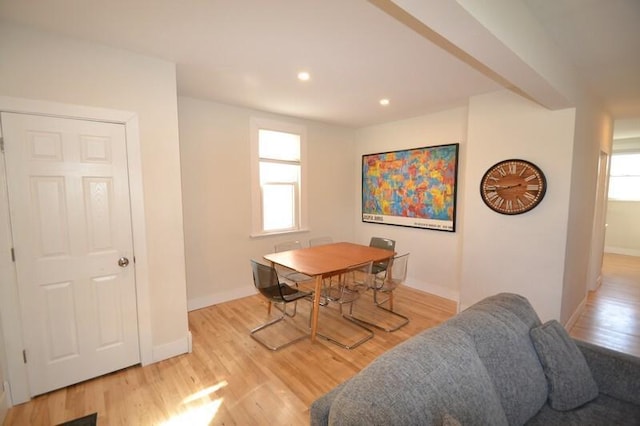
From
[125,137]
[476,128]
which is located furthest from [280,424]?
[476,128]

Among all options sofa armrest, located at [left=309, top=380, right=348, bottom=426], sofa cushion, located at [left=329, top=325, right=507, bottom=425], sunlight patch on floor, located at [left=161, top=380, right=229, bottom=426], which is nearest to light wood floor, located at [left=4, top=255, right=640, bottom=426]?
sunlight patch on floor, located at [left=161, top=380, right=229, bottom=426]

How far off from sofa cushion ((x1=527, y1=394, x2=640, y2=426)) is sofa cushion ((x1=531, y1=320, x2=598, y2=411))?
0.03m

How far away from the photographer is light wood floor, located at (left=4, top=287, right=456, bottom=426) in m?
1.94

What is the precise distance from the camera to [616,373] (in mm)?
1545

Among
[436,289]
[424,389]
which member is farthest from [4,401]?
[436,289]

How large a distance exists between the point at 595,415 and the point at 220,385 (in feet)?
7.61

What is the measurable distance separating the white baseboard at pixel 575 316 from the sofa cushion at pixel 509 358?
84.1 inches

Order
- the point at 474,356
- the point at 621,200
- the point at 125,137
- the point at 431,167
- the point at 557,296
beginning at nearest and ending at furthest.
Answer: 1. the point at 474,356
2. the point at 125,137
3. the point at 557,296
4. the point at 431,167
5. the point at 621,200

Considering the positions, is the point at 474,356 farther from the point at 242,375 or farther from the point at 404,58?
the point at 404,58

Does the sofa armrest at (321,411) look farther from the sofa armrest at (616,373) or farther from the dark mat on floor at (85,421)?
the dark mat on floor at (85,421)

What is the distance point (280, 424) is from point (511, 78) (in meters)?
2.76

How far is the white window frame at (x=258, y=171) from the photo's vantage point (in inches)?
157

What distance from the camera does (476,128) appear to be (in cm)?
322

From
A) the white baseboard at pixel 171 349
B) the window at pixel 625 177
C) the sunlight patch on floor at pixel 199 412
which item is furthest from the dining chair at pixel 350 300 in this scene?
the window at pixel 625 177
